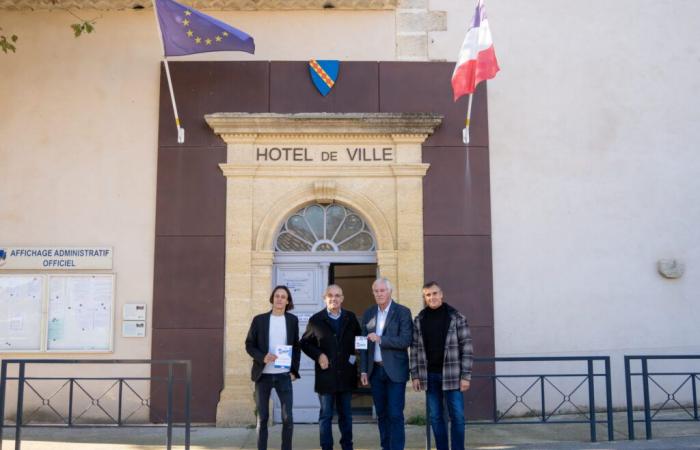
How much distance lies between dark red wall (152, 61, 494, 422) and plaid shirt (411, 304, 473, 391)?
2.51 meters

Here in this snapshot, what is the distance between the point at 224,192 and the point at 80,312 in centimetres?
240

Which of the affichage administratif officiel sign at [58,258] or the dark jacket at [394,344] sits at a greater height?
the affichage administratif officiel sign at [58,258]

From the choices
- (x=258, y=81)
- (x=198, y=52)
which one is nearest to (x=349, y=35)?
(x=258, y=81)

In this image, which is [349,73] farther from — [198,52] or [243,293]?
[243,293]

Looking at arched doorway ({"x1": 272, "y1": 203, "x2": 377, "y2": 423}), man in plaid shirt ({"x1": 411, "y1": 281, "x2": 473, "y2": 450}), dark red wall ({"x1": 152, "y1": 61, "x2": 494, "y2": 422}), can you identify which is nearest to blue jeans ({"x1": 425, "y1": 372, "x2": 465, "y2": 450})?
man in plaid shirt ({"x1": 411, "y1": 281, "x2": 473, "y2": 450})

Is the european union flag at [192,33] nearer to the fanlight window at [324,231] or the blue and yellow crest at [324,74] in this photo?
the blue and yellow crest at [324,74]

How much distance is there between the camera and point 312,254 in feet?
29.9

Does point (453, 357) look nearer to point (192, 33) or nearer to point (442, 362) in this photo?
point (442, 362)

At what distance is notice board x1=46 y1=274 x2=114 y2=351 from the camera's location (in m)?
8.86

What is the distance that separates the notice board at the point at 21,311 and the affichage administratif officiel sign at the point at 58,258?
0.16 metres

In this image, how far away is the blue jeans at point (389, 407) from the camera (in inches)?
251

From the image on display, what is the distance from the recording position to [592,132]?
30.5 feet

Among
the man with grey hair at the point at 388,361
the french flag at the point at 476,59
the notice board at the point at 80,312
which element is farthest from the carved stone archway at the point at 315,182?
the man with grey hair at the point at 388,361

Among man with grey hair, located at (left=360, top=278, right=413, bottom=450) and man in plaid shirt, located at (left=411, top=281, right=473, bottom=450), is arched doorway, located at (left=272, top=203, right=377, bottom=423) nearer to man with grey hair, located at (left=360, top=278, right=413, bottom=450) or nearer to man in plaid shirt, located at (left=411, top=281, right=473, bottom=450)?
man with grey hair, located at (left=360, top=278, right=413, bottom=450)
